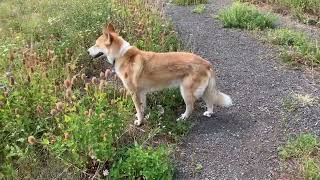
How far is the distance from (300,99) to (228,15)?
3.07 m

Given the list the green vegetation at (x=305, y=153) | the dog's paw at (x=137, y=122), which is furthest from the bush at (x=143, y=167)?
the green vegetation at (x=305, y=153)

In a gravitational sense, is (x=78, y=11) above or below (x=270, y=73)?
above

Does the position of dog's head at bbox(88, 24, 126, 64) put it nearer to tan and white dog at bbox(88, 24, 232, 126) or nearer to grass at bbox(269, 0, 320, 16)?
tan and white dog at bbox(88, 24, 232, 126)

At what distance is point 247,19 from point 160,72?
3.50m

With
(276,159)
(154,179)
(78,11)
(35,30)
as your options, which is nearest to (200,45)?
(78,11)

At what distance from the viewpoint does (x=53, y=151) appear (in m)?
4.08

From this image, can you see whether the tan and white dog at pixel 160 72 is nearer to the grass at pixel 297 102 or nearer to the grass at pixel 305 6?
the grass at pixel 297 102

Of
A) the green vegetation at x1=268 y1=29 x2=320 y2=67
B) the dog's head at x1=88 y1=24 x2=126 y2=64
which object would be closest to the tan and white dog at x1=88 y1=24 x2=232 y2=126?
the dog's head at x1=88 y1=24 x2=126 y2=64

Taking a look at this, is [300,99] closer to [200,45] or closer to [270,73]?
[270,73]

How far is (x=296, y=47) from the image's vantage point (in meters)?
6.93

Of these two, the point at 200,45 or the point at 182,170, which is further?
the point at 200,45

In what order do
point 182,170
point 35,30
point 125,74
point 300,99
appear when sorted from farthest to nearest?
1. point 35,30
2. point 300,99
3. point 125,74
4. point 182,170

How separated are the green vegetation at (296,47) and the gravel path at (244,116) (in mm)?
216

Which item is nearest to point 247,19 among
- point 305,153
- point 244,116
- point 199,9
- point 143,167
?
point 199,9
